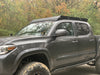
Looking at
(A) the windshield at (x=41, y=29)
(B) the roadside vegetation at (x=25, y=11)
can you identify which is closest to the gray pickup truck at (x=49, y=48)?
(A) the windshield at (x=41, y=29)

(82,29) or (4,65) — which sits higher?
(82,29)

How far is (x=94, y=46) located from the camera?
4.63 m

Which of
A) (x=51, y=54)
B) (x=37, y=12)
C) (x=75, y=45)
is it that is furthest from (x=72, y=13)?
(x=51, y=54)

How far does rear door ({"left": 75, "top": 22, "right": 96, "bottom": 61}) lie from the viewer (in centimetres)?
412

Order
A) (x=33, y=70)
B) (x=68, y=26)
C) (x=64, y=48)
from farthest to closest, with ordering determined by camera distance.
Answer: (x=68, y=26) → (x=64, y=48) → (x=33, y=70)

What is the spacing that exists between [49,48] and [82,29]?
1790mm

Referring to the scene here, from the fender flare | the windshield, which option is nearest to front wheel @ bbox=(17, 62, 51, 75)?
the fender flare

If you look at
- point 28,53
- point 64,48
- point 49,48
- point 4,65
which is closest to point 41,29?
point 49,48

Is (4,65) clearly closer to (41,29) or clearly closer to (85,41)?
(41,29)

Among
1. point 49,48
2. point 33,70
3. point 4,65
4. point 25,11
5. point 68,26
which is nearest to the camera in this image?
point 4,65

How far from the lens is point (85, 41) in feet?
14.0

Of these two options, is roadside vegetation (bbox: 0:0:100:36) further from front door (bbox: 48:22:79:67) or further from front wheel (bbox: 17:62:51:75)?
front wheel (bbox: 17:62:51:75)

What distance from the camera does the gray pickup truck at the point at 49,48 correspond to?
2.60 metres

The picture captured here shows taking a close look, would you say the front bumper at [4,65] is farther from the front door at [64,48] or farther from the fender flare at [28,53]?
the front door at [64,48]
